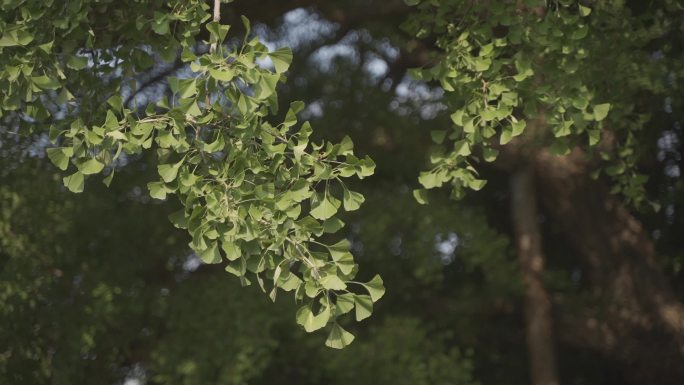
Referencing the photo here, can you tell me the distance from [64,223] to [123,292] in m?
0.67

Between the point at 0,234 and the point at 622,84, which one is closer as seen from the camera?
the point at 622,84

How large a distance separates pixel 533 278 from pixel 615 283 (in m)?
0.85

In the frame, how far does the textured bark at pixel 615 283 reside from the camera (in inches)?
303

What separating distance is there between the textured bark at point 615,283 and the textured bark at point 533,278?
227 mm

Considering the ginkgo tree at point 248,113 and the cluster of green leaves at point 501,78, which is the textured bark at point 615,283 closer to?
the ginkgo tree at point 248,113

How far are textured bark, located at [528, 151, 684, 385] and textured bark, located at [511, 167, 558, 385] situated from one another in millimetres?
227

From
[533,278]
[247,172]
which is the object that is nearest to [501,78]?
[247,172]

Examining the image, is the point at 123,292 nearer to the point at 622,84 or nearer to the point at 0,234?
the point at 0,234

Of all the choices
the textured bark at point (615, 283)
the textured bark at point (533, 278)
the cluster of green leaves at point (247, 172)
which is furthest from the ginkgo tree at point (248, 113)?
the textured bark at point (533, 278)

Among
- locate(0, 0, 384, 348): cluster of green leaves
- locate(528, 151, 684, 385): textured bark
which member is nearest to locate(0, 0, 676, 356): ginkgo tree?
locate(0, 0, 384, 348): cluster of green leaves

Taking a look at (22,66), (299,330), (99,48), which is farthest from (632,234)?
(22,66)

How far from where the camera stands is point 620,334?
8133 mm

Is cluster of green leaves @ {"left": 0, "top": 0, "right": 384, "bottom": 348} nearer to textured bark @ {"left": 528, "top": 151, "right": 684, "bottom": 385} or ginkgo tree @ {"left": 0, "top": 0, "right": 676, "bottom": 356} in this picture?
ginkgo tree @ {"left": 0, "top": 0, "right": 676, "bottom": 356}

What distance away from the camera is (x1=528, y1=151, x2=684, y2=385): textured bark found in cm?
770
